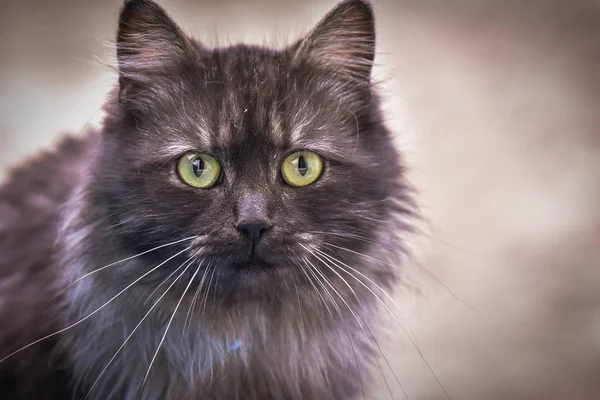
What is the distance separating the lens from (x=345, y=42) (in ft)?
4.05

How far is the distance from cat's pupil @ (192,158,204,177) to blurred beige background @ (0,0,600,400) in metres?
0.33

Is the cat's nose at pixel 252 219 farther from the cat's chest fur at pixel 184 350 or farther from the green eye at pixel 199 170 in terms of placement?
the cat's chest fur at pixel 184 350

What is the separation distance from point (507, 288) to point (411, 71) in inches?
20.9

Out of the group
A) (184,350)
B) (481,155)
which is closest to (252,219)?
(184,350)

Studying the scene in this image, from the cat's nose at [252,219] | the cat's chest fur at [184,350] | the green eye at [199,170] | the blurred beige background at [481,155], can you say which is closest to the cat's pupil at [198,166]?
the green eye at [199,170]

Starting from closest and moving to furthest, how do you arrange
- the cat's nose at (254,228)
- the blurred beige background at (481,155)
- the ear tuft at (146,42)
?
1. the cat's nose at (254,228)
2. the ear tuft at (146,42)
3. the blurred beige background at (481,155)

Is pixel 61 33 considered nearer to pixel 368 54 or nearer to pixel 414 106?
pixel 368 54

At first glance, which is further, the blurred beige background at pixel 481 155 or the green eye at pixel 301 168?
the blurred beige background at pixel 481 155

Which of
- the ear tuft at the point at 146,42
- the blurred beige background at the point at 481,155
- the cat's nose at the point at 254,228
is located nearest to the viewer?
the cat's nose at the point at 254,228

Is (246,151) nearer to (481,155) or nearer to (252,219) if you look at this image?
(252,219)

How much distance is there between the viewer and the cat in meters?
1.13

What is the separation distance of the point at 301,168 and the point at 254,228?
18cm

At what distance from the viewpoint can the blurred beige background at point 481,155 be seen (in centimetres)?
133

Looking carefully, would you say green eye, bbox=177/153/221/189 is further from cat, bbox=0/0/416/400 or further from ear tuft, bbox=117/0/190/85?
ear tuft, bbox=117/0/190/85
